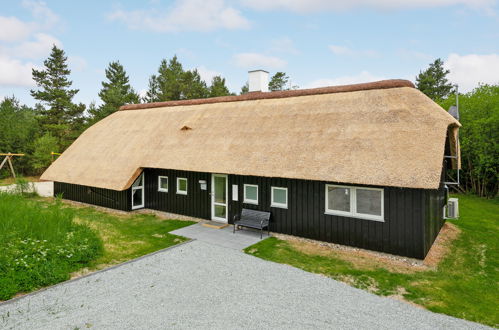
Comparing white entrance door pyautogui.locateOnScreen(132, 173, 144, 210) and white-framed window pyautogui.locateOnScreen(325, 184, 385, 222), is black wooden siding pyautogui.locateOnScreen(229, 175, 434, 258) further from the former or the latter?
white entrance door pyautogui.locateOnScreen(132, 173, 144, 210)

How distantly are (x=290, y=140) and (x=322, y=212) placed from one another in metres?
2.68

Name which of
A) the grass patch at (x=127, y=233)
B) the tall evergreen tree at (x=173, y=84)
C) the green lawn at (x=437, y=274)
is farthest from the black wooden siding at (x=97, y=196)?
the tall evergreen tree at (x=173, y=84)

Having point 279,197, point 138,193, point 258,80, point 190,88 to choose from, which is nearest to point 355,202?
point 279,197

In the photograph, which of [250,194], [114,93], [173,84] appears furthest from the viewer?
[173,84]

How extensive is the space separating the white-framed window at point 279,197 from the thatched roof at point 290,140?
0.95 m

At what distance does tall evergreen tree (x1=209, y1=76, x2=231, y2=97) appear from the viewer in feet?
122

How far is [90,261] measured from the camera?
7492 millimetres

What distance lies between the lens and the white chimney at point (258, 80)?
14.1 m

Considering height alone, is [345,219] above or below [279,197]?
below

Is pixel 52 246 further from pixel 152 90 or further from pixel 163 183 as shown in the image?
pixel 152 90

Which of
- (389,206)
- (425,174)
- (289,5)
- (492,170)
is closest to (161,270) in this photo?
(389,206)

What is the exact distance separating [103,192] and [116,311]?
10.2m

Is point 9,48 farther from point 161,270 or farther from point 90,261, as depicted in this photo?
point 161,270

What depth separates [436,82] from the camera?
34.7 metres
